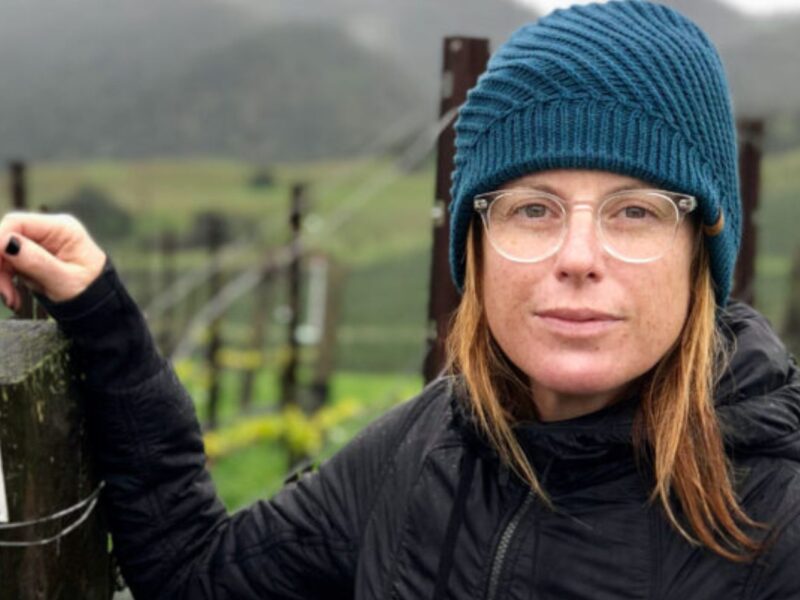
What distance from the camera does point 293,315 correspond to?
8500 mm

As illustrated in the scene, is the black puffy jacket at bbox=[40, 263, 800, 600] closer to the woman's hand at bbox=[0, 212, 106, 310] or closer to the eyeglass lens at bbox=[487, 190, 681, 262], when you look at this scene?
the woman's hand at bbox=[0, 212, 106, 310]

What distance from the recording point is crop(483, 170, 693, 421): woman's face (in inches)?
63.3

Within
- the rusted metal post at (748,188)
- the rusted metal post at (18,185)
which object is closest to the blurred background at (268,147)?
the rusted metal post at (18,185)

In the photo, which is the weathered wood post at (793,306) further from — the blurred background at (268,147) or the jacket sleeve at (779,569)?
the jacket sleeve at (779,569)

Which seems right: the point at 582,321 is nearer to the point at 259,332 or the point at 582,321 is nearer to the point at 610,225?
the point at 610,225

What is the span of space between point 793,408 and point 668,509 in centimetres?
23

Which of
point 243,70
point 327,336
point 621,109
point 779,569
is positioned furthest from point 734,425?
point 243,70

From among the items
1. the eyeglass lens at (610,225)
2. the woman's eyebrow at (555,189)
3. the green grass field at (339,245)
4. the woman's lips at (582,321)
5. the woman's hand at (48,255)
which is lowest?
the green grass field at (339,245)

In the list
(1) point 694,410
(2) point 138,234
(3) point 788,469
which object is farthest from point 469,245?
(2) point 138,234

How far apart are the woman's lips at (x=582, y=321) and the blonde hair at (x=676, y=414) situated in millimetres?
118

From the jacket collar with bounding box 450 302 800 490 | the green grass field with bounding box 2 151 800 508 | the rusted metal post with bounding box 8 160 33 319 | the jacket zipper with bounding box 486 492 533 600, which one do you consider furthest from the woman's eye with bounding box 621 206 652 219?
the rusted metal post with bounding box 8 160 33 319

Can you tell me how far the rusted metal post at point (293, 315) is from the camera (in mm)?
7016

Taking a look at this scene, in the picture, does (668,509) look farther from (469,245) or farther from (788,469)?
(469,245)

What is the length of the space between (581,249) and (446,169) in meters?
1.23
